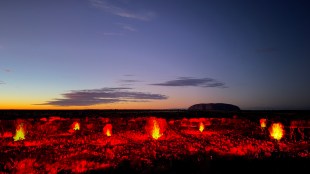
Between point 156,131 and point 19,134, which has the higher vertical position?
point 156,131

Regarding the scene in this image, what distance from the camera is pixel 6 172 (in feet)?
50.2

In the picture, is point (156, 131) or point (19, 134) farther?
point (156, 131)

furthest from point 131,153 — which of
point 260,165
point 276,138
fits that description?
point 276,138

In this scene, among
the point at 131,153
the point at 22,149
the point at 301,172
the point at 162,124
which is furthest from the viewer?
the point at 162,124

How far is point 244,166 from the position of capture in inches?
614

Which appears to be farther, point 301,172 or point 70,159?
point 70,159

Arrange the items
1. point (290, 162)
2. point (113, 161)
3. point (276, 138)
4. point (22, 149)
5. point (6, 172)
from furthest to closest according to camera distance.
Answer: point (276, 138) < point (22, 149) < point (113, 161) < point (290, 162) < point (6, 172)

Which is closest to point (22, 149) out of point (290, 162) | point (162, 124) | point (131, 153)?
point (131, 153)

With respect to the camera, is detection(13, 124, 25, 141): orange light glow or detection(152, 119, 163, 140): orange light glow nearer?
detection(13, 124, 25, 141): orange light glow

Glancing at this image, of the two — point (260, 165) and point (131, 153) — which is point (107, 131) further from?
point (260, 165)

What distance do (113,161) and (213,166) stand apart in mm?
5938

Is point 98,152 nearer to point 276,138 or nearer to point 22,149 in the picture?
point 22,149

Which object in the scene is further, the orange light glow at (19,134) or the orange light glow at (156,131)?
the orange light glow at (156,131)

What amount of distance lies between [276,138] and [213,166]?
55.0 ft
